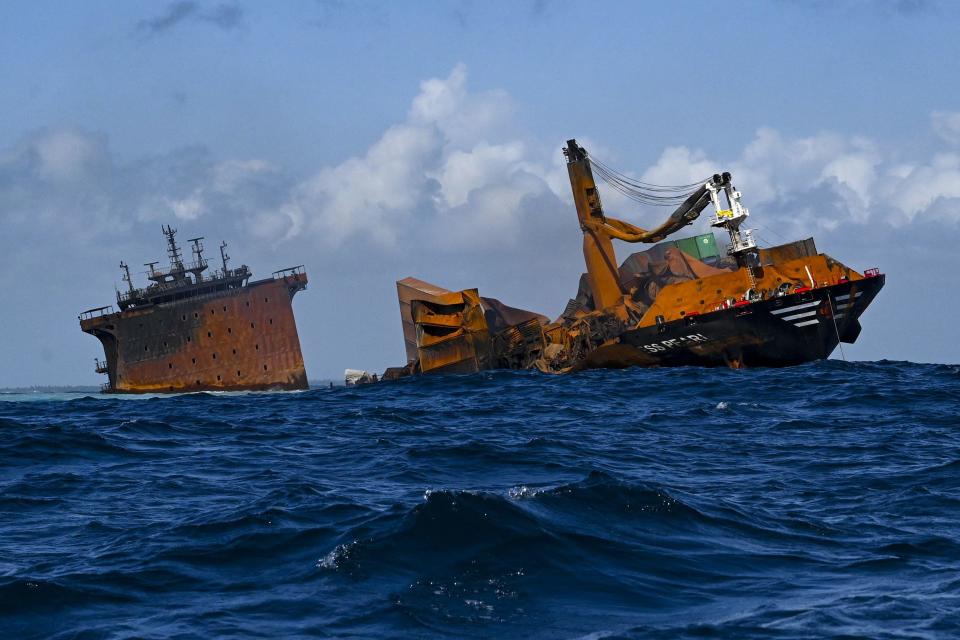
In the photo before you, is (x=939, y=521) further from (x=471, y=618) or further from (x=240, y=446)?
(x=240, y=446)

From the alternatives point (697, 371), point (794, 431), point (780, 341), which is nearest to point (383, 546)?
point (794, 431)

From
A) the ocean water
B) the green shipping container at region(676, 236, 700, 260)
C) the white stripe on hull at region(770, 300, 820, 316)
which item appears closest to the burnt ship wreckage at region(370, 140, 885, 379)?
the white stripe on hull at region(770, 300, 820, 316)

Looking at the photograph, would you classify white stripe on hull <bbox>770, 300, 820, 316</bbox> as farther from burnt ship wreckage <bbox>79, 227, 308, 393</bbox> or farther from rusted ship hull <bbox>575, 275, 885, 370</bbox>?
burnt ship wreckage <bbox>79, 227, 308, 393</bbox>

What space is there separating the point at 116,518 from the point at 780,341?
3200cm

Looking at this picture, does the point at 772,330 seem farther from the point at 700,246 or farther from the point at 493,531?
the point at 493,531

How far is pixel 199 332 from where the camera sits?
208 feet

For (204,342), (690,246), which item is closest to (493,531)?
(204,342)

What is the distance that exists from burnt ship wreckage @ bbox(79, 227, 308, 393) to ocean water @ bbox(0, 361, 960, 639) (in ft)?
136

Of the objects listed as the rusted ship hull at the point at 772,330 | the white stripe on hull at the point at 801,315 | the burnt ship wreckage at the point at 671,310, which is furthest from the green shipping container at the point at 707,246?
the white stripe on hull at the point at 801,315

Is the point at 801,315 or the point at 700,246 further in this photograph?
the point at 700,246

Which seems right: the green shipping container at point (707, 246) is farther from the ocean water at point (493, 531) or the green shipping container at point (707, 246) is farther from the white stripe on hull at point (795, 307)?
the ocean water at point (493, 531)

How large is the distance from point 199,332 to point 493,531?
54.8 meters

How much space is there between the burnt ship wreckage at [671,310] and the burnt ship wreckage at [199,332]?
34.2 feet

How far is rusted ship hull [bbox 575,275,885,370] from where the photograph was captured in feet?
132
